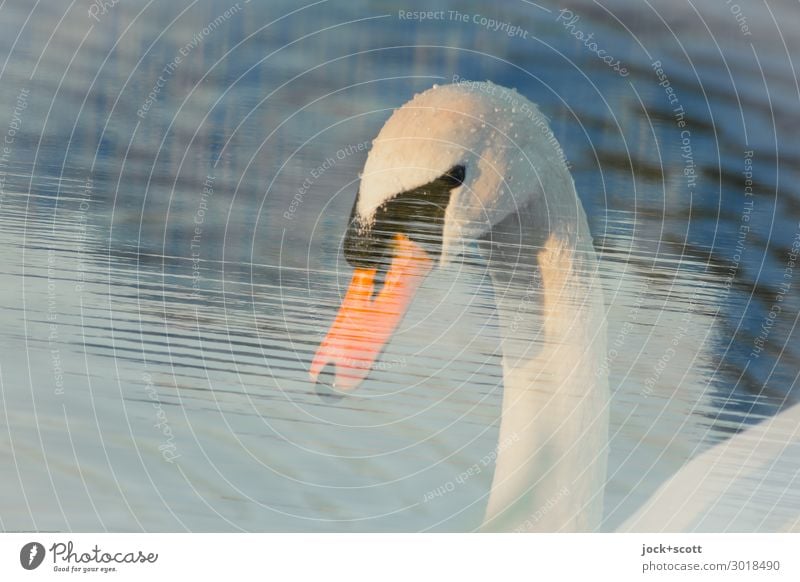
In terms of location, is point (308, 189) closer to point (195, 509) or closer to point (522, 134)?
point (522, 134)

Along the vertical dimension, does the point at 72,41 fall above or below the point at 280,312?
above

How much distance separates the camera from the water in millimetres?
1396

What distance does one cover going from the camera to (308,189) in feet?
4.72

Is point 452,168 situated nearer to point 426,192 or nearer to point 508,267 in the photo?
point 426,192

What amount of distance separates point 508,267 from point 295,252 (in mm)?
315

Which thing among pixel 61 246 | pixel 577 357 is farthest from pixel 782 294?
pixel 61 246

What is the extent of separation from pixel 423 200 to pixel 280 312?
263 mm

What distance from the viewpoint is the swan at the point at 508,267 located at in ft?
4.58
